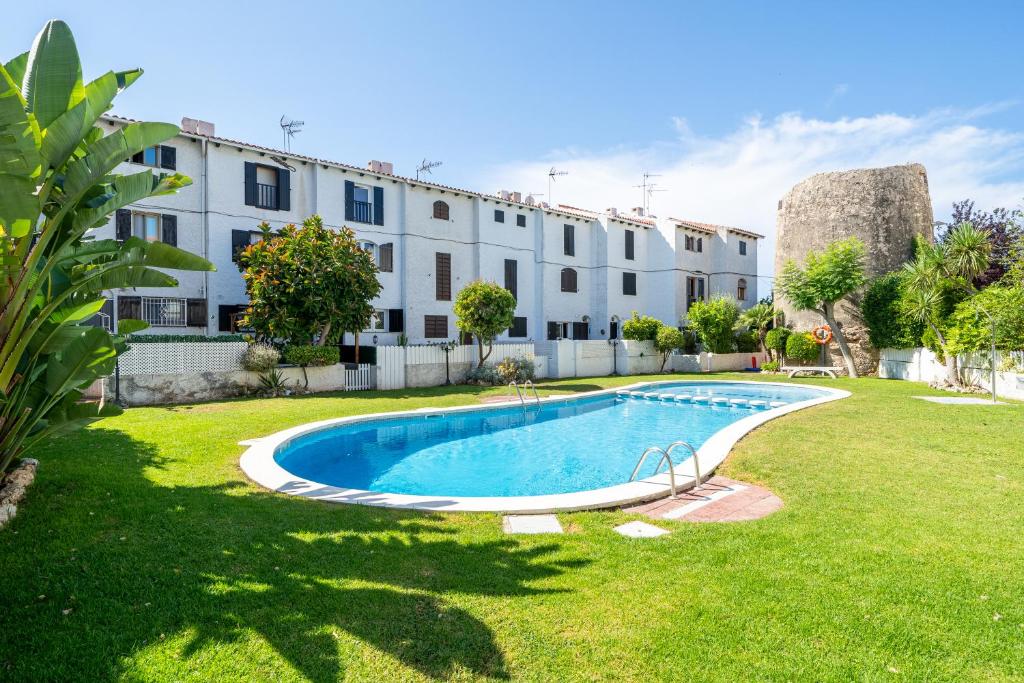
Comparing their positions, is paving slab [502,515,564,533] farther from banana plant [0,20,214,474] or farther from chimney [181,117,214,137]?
chimney [181,117,214,137]

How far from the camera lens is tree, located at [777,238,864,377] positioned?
86.9 ft


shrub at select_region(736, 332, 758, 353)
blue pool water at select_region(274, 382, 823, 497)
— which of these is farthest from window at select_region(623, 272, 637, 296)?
blue pool water at select_region(274, 382, 823, 497)

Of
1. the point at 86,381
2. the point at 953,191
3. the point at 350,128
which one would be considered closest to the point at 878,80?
the point at 350,128

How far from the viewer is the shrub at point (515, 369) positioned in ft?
71.7

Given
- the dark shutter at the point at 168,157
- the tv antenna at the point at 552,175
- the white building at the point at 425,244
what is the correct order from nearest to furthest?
the dark shutter at the point at 168,157 → the white building at the point at 425,244 → the tv antenna at the point at 552,175

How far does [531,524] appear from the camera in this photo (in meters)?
5.66

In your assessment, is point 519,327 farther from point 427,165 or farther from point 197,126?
point 197,126

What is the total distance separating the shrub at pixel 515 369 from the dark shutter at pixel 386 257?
7.13 m

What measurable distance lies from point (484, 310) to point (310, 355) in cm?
644

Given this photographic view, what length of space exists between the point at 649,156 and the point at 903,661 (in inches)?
1413

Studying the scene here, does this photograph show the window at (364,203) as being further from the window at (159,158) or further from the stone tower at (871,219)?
the stone tower at (871,219)

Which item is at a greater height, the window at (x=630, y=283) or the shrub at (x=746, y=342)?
the window at (x=630, y=283)

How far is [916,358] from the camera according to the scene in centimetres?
2477

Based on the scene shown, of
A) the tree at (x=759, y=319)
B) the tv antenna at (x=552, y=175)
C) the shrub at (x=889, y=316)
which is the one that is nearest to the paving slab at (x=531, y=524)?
the shrub at (x=889, y=316)
